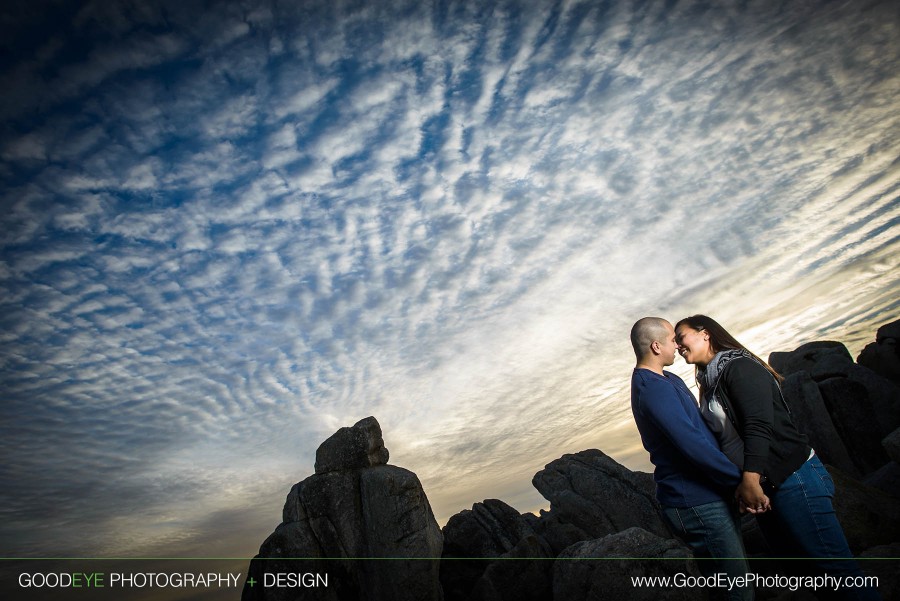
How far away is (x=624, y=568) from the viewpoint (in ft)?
31.6

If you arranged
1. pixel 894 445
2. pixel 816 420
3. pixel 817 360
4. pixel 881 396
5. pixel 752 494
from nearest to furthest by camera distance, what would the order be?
1. pixel 752 494
2. pixel 894 445
3. pixel 816 420
4. pixel 881 396
5. pixel 817 360

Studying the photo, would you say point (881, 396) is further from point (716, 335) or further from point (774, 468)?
point (774, 468)

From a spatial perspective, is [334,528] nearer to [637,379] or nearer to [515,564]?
[515,564]

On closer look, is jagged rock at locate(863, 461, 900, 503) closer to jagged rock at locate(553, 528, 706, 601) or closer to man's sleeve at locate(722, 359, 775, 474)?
jagged rock at locate(553, 528, 706, 601)

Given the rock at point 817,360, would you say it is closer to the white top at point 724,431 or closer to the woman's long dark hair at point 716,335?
the woman's long dark hair at point 716,335

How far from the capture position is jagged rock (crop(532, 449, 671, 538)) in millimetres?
20719

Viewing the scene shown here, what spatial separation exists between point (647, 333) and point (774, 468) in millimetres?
2007

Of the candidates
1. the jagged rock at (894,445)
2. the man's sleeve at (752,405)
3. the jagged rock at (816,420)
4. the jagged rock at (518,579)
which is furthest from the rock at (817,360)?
the man's sleeve at (752,405)

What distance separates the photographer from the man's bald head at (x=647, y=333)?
591 centimetres

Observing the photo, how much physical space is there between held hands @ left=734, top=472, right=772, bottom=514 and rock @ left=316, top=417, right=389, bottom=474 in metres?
15.0

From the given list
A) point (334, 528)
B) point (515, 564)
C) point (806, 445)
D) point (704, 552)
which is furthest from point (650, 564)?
point (334, 528)

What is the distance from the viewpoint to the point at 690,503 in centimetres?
525

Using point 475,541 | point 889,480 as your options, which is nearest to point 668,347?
point 889,480

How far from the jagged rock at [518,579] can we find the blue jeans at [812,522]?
11461 mm
